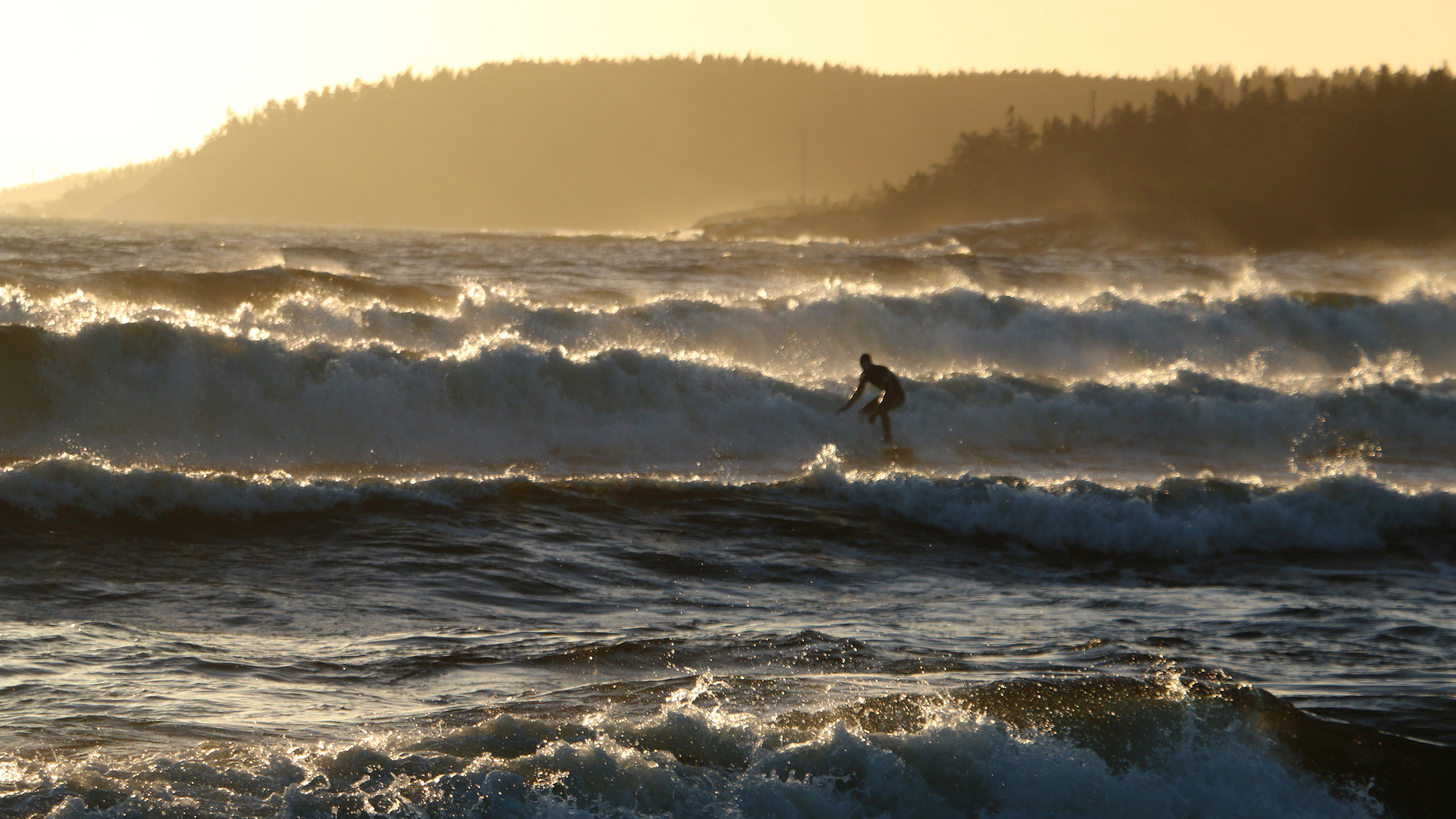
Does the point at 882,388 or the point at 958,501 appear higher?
the point at 882,388

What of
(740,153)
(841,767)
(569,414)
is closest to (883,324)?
(569,414)

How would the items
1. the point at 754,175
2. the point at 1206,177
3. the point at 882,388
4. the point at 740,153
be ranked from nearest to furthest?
the point at 882,388 < the point at 1206,177 < the point at 754,175 < the point at 740,153

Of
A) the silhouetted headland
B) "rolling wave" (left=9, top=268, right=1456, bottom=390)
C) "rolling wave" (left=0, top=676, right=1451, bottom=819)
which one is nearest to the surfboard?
"rolling wave" (left=9, top=268, right=1456, bottom=390)

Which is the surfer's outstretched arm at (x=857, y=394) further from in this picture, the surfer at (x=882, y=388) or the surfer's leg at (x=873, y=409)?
the surfer's leg at (x=873, y=409)

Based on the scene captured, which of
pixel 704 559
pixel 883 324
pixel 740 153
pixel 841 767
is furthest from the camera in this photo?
pixel 740 153

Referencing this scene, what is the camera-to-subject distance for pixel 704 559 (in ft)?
32.8

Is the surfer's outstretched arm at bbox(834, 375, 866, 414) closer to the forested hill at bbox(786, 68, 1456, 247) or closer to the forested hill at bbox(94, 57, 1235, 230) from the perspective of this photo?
the forested hill at bbox(786, 68, 1456, 247)

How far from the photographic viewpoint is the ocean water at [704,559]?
5.38m

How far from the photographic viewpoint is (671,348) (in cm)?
2111

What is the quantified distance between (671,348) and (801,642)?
14.0 meters

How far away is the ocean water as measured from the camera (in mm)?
5379

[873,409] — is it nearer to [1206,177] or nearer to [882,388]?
[882,388]

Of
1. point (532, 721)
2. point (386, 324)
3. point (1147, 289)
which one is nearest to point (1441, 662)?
point (532, 721)

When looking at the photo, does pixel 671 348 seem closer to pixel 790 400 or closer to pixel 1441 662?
pixel 790 400
